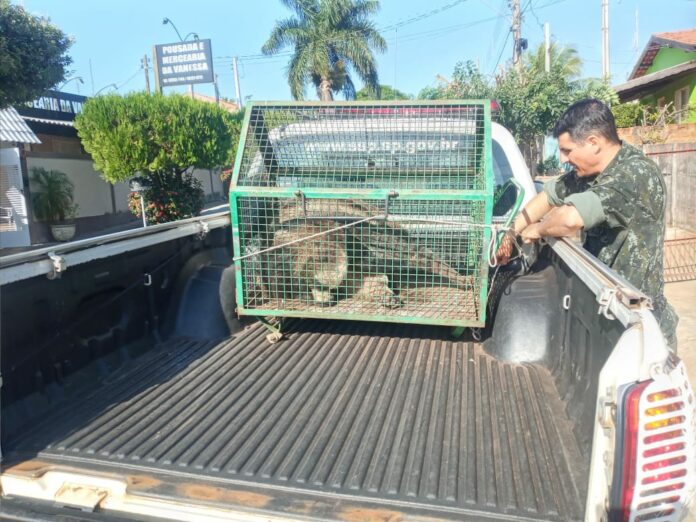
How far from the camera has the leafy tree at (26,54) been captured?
979 centimetres

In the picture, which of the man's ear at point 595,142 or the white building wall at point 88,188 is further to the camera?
the white building wall at point 88,188

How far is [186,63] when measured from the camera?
23453 mm

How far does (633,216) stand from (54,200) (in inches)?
627

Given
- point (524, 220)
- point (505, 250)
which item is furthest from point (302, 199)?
point (524, 220)

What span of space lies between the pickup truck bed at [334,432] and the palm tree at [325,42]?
24.5 meters

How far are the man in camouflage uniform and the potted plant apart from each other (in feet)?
50.9

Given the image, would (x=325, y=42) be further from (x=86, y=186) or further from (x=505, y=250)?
(x=505, y=250)

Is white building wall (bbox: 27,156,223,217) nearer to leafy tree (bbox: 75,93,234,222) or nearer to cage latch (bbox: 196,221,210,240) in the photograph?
leafy tree (bbox: 75,93,234,222)

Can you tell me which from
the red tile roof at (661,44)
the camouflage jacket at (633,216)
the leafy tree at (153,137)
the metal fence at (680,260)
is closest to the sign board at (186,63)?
the leafy tree at (153,137)

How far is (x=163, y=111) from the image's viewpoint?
12906 millimetres

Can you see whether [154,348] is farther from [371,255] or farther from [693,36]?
[693,36]

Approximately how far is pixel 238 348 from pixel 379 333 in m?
0.82

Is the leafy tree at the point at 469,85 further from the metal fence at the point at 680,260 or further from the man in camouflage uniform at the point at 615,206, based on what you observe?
the man in camouflage uniform at the point at 615,206

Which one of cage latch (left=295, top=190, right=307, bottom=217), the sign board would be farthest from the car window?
the sign board
